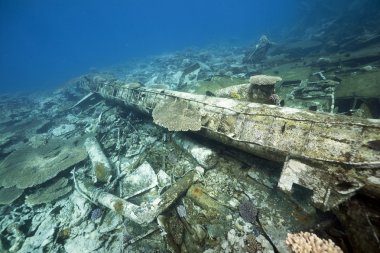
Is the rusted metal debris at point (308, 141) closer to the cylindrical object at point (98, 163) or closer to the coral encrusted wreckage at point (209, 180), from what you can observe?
the coral encrusted wreckage at point (209, 180)

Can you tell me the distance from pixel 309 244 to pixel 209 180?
303 cm

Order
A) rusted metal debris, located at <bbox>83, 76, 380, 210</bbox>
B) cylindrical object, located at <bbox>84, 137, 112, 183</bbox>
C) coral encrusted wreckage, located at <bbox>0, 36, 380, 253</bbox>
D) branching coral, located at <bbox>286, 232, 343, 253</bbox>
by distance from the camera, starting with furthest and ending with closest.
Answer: cylindrical object, located at <bbox>84, 137, 112, 183</bbox>, coral encrusted wreckage, located at <bbox>0, 36, 380, 253</bbox>, rusted metal debris, located at <bbox>83, 76, 380, 210</bbox>, branching coral, located at <bbox>286, 232, 343, 253</bbox>

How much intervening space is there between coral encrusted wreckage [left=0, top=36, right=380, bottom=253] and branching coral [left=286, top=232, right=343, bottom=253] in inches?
0.7

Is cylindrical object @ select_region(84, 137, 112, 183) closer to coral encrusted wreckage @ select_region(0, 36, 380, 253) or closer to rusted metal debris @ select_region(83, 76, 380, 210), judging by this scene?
coral encrusted wreckage @ select_region(0, 36, 380, 253)

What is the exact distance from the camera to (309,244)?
392 centimetres

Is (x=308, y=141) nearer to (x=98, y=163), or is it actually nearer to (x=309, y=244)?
(x=309, y=244)

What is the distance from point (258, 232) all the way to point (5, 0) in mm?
87022

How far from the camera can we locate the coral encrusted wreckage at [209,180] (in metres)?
4.08

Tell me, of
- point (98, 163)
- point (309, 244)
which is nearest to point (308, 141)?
point (309, 244)

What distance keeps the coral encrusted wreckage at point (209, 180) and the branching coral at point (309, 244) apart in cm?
2

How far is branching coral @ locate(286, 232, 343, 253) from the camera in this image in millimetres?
3713

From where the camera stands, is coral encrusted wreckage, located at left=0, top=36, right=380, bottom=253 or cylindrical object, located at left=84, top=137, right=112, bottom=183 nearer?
coral encrusted wreckage, located at left=0, top=36, right=380, bottom=253

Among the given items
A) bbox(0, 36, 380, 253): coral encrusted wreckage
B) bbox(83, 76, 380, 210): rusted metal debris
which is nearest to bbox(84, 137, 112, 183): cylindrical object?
bbox(0, 36, 380, 253): coral encrusted wreckage

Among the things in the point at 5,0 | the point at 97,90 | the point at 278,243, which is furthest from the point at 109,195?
the point at 5,0
